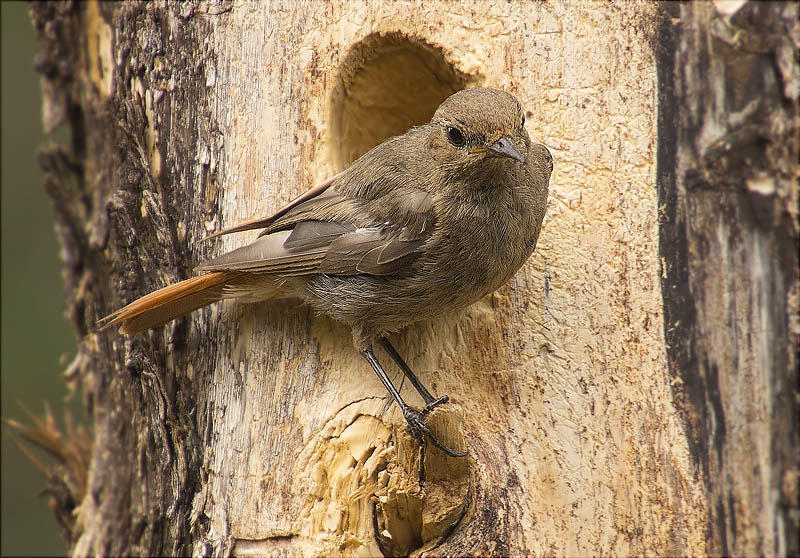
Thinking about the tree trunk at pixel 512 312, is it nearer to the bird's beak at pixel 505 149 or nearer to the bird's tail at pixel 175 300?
the bird's tail at pixel 175 300

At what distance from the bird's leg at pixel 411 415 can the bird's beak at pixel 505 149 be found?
1012 millimetres

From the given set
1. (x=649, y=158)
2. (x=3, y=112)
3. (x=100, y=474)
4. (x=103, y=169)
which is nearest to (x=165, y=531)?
(x=100, y=474)

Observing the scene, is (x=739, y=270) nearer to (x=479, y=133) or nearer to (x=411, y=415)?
(x=479, y=133)

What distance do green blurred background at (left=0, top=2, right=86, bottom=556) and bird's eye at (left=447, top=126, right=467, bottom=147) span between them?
3768 mm

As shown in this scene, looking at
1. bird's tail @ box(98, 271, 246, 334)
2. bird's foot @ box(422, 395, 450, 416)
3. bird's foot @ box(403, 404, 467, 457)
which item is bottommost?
bird's foot @ box(403, 404, 467, 457)

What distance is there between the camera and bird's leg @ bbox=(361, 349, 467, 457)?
127 inches

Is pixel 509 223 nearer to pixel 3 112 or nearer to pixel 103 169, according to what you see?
pixel 103 169

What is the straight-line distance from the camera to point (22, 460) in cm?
676

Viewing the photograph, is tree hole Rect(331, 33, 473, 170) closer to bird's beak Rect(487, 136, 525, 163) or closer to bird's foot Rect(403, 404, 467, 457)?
bird's beak Rect(487, 136, 525, 163)

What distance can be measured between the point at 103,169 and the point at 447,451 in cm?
282

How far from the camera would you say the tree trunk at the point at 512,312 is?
3318 mm

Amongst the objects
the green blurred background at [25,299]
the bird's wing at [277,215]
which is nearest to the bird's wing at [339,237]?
the bird's wing at [277,215]

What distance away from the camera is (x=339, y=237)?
3.57 meters

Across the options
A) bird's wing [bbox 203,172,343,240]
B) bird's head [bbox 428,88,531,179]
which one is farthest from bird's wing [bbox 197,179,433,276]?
bird's head [bbox 428,88,531,179]
